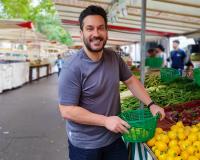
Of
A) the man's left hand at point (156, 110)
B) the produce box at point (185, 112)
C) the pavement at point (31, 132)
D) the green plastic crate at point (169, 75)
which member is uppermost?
the green plastic crate at point (169, 75)

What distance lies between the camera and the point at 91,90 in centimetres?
290

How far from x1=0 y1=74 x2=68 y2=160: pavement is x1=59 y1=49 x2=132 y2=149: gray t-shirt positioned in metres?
3.14

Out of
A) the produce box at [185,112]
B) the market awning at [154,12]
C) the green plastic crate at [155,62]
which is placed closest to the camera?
the produce box at [185,112]

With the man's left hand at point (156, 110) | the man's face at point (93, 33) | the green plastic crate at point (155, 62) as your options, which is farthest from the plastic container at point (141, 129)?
the green plastic crate at point (155, 62)

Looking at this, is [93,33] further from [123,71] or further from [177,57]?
[177,57]

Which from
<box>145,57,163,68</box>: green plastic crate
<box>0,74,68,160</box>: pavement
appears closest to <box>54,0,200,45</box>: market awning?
<box>145,57,163,68</box>: green plastic crate

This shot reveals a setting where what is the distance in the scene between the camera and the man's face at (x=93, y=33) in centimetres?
278

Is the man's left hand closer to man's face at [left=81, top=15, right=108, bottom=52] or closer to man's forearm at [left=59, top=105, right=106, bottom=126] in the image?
man's forearm at [left=59, top=105, right=106, bottom=126]

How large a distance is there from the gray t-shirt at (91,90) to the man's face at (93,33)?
0.53ft

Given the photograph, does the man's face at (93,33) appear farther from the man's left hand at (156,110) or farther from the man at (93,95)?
the man's left hand at (156,110)

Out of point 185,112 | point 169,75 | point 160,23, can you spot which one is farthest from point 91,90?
point 160,23

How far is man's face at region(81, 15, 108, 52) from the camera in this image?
278cm

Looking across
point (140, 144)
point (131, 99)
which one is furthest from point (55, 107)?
point (140, 144)

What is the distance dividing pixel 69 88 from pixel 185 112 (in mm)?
2500
